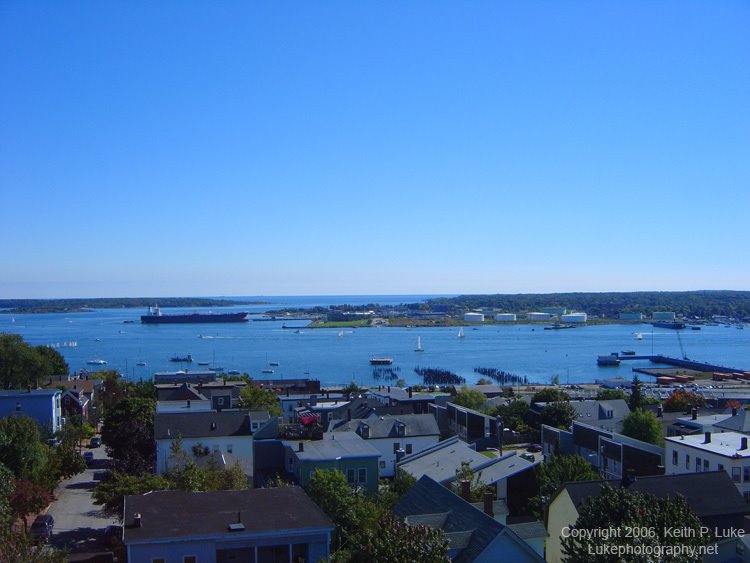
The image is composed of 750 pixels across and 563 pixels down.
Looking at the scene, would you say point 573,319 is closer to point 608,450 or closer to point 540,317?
point 540,317

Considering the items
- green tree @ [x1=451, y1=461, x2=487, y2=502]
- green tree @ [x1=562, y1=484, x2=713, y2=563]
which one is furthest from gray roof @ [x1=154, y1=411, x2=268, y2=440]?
green tree @ [x1=562, y1=484, x2=713, y2=563]

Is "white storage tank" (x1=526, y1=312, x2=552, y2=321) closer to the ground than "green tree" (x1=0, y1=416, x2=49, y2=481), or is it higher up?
closer to the ground

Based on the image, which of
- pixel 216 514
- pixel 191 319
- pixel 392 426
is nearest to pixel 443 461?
pixel 392 426

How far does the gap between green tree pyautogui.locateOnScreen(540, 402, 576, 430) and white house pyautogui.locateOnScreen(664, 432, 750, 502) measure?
9751mm

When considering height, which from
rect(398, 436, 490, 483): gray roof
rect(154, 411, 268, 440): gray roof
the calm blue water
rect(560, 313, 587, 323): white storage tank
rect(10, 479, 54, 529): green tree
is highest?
rect(154, 411, 268, 440): gray roof

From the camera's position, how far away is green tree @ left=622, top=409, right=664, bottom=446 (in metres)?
28.0

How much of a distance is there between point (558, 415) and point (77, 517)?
67.8 ft

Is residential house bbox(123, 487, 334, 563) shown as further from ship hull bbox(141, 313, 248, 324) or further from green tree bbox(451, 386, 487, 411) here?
ship hull bbox(141, 313, 248, 324)

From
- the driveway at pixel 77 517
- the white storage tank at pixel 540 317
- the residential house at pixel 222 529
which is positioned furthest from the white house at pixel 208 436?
the white storage tank at pixel 540 317

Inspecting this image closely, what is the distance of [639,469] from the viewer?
73.8 feet

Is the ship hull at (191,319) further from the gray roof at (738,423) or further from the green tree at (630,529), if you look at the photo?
the green tree at (630,529)

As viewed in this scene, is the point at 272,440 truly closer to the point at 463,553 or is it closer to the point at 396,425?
the point at 396,425

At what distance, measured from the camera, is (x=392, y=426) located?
83.8ft

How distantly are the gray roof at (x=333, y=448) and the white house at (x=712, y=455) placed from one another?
8.62m
